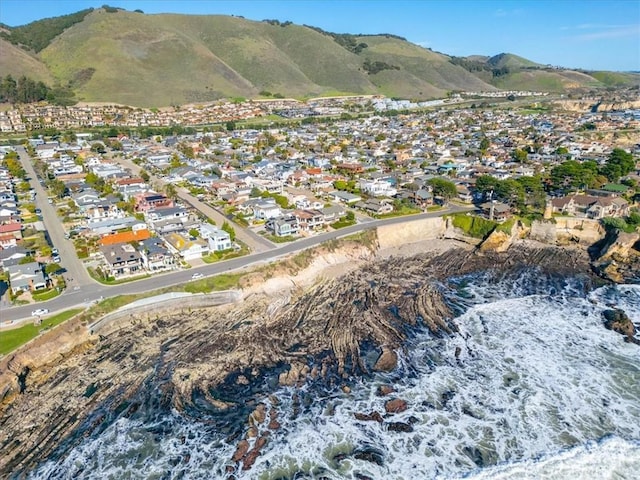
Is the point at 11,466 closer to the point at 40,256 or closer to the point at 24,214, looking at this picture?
the point at 40,256

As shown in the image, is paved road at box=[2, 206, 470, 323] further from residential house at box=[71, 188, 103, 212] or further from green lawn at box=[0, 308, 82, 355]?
residential house at box=[71, 188, 103, 212]

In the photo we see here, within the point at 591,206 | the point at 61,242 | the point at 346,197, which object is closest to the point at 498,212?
the point at 591,206

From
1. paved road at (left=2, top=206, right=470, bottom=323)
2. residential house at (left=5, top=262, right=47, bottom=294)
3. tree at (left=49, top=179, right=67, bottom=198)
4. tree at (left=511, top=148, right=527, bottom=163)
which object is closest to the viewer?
paved road at (left=2, top=206, right=470, bottom=323)

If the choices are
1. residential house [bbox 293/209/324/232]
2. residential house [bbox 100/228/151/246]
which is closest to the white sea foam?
residential house [bbox 293/209/324/232]

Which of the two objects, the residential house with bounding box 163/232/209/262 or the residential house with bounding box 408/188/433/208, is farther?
the residential house with bounding box 408/188/433/208

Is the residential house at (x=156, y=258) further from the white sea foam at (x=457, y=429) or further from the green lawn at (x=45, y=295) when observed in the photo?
the white sea foam at (x=457, y=429)

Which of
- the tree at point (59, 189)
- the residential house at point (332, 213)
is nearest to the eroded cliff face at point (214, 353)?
the residential house at point (332, 213)

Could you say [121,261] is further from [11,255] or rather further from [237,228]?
[237,228]

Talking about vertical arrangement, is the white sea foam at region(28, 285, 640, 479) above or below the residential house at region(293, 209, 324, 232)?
below
